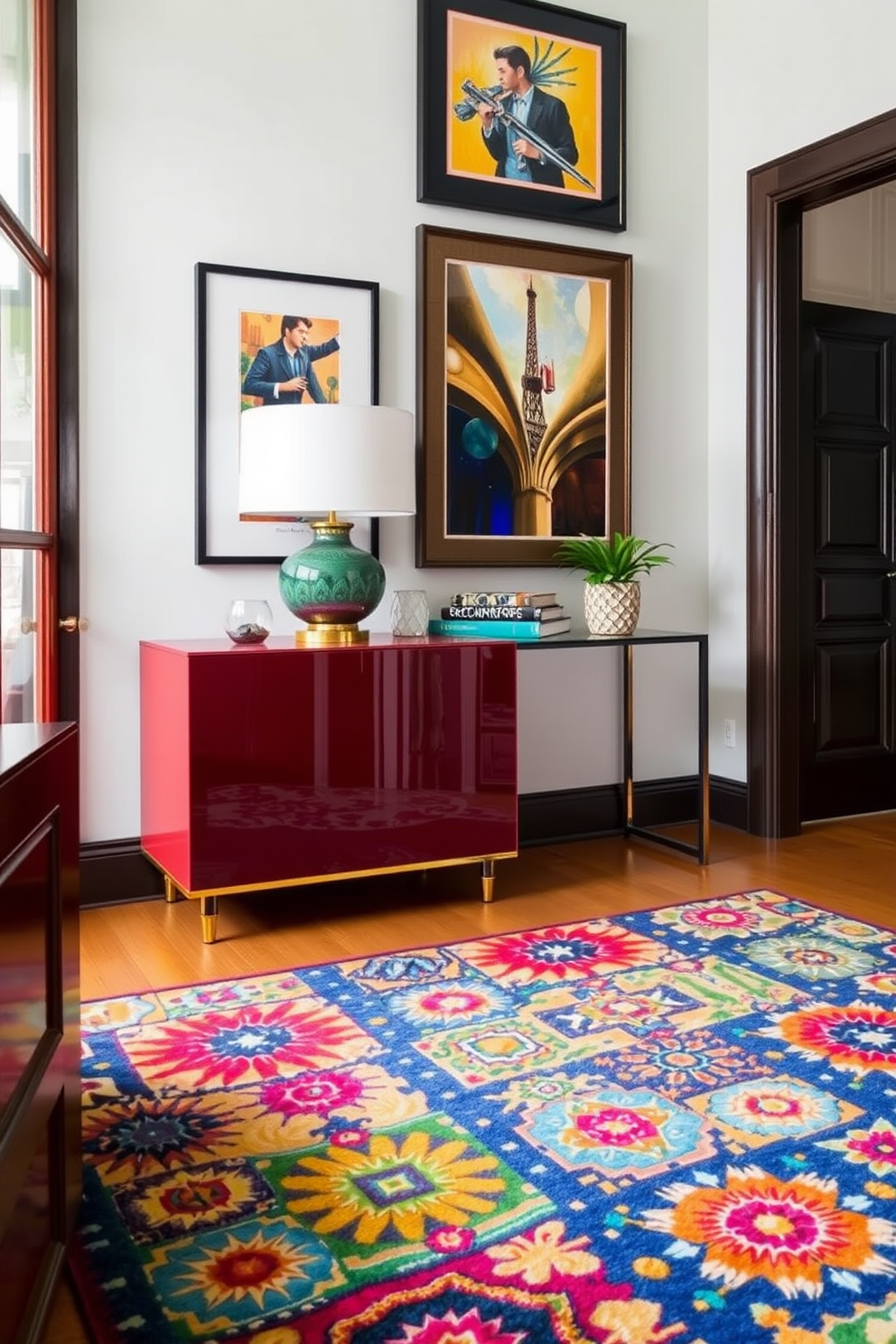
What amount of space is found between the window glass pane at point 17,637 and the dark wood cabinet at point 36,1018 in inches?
36.2

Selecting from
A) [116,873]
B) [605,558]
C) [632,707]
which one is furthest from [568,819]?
[116,873]

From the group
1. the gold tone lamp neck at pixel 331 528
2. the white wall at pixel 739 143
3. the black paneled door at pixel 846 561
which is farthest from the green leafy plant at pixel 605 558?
the gold tone lamp neck at pixel 331 528

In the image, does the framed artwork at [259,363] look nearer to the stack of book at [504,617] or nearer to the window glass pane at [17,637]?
the stack of book at [504,617]

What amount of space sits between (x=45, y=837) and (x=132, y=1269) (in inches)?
21.7

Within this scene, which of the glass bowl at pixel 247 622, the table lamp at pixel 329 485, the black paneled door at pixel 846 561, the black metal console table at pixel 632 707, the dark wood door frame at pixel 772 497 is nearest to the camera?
the table lamp at pixel 329 485

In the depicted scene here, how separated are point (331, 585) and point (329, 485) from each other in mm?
260

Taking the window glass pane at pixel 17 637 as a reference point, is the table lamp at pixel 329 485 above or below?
above

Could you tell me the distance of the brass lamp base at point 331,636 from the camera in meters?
2.92

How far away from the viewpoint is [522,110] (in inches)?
140

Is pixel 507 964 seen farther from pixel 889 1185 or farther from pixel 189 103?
pixel 189 103

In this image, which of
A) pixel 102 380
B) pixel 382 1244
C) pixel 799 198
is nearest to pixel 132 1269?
pixel 382 1244

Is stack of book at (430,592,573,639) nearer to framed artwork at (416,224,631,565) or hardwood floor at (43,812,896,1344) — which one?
framed artwork at (416,224,631,565)

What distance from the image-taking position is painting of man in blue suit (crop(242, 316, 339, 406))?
3162mm

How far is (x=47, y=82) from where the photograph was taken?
2.83 metres
